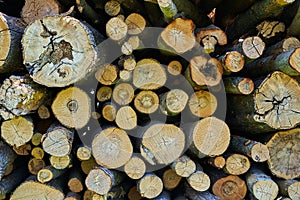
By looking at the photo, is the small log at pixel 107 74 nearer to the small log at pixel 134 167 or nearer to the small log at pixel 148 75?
the small log at pixel 148 75

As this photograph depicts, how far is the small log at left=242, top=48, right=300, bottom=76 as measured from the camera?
2010mm

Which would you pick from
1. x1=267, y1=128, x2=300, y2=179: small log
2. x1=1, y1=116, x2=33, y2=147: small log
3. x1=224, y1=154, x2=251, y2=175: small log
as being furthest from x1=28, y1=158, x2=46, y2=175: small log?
x1=267, y1=128, x2=300, y2=179: small log

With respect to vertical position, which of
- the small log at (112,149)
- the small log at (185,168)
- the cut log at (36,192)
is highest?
the small log at (112,149)

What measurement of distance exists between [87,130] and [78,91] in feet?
0.86

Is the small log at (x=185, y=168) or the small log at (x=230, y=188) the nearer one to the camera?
the small log at (x=185, y=168)

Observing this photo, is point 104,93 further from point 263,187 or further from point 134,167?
point 263,187

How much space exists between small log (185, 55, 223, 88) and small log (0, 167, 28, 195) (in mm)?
1241

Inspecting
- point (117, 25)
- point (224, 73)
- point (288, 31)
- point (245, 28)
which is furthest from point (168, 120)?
point (288, 31)

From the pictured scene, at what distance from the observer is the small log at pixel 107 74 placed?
7.03 feet

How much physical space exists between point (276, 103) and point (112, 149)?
943 millimetres

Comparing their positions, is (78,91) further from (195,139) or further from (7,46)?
(195,139)

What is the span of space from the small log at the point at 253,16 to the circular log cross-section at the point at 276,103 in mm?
452

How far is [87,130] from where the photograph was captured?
88.7 inches

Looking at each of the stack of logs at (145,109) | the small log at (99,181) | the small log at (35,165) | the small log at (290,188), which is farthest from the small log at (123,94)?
the small log at (290,188)
